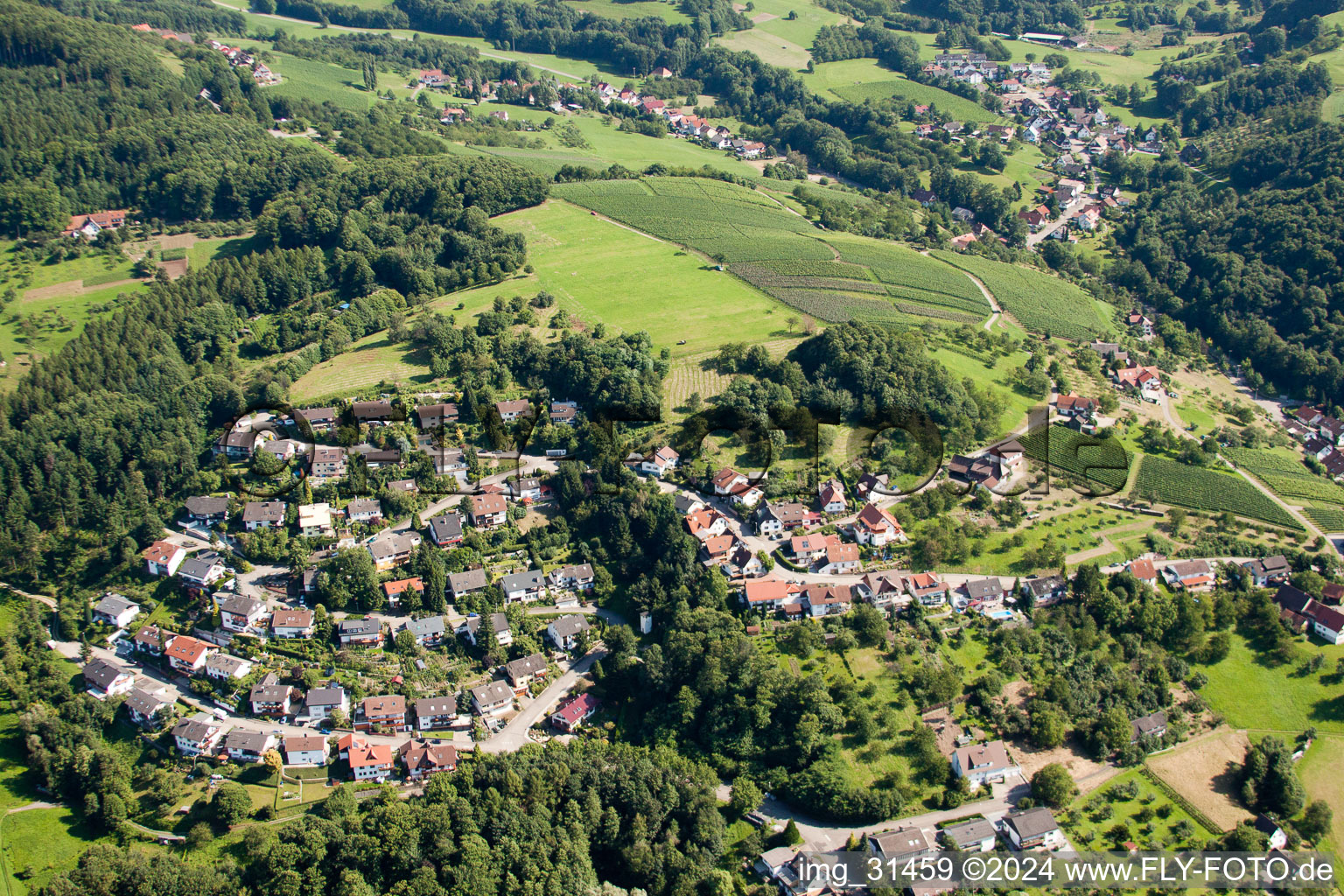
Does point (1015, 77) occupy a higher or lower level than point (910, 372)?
higher

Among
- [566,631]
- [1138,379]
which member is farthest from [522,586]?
[1138,379]

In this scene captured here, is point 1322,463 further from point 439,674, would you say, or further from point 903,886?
point 439,674

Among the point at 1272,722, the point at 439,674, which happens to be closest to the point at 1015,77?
the point at 1272,722

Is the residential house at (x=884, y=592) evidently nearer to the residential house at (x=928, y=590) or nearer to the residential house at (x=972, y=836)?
the residential house at (x=928, y=590)

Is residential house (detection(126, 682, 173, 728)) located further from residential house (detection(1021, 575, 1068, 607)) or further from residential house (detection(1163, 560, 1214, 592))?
residential house (detection(1163, 560, 1214, 592))

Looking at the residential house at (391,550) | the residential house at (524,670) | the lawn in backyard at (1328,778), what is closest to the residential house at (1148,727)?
the lawn in backyard at (1328,778)

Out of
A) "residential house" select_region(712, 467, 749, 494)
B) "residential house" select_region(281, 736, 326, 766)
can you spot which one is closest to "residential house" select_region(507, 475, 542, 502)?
"residential house" select_region(712, 467, 749, 494)
